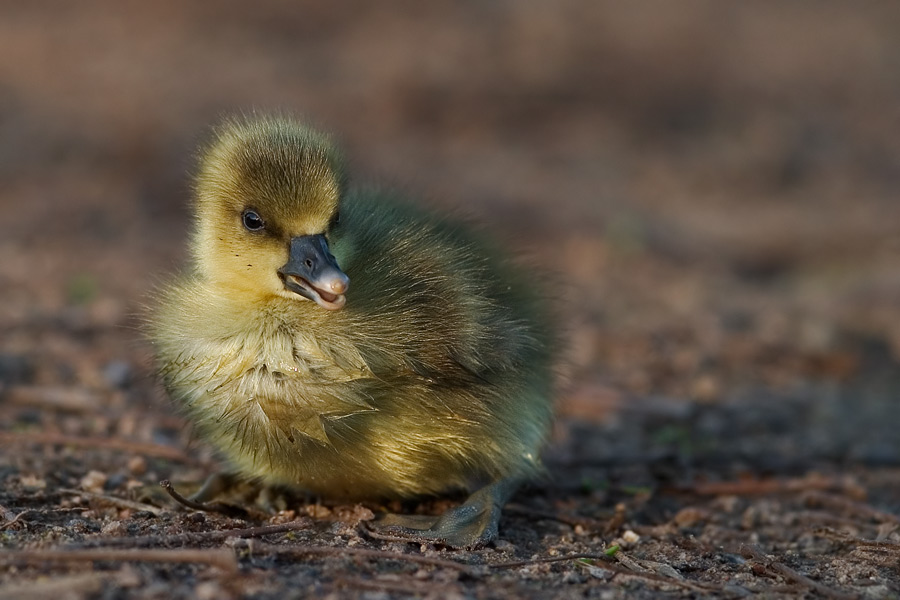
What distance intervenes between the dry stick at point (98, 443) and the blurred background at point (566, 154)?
401 millimetres

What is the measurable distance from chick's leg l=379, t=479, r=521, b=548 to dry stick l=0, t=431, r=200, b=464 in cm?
120

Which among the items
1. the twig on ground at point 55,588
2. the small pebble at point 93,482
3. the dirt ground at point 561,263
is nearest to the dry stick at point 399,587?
the dirt ground at point 561,263

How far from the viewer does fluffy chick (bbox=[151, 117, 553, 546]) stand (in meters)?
3.15

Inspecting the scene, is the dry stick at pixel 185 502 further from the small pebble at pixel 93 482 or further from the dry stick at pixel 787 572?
the dry stick at pixel 787 572

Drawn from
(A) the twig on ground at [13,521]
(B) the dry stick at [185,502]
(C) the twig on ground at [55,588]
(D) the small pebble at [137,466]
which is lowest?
(C) the twig on ground at [55,588]

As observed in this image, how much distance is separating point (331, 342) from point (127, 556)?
2.58 feet

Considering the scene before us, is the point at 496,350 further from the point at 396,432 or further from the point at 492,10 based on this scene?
the point at 492,10

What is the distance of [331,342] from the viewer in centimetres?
315

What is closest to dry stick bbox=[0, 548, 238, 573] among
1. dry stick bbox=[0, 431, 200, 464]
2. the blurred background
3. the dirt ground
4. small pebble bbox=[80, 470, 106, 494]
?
the dirt ground

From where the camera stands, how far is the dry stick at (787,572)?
9.81ft

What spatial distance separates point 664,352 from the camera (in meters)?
6.50

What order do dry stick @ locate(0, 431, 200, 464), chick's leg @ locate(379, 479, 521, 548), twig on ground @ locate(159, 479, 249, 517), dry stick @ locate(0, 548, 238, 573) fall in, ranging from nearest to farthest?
1. dry stick @ locate(0, 548, 238, 573)
2. chick's leg @ locate(379, 479, 521, 548)
3. twig on ground @ locate(159, 479, 249, 517)
4. dry stick @ locate(0, 431, 200, 464)

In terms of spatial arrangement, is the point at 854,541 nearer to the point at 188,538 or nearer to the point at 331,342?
the point at 331,342

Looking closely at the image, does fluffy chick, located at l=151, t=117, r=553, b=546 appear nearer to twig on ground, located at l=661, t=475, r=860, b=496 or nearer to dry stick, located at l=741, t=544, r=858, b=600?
dry stick, located at l=741, t=544, r=858, b=600
